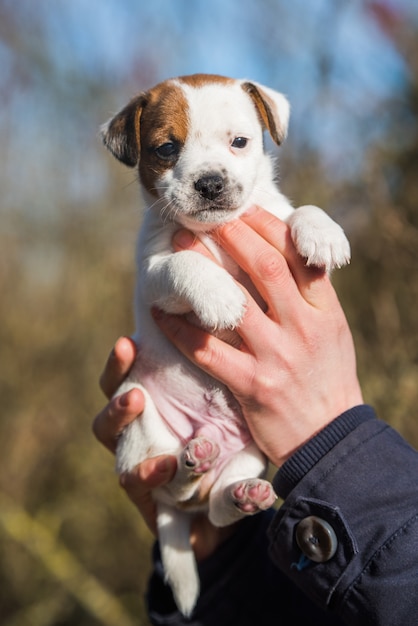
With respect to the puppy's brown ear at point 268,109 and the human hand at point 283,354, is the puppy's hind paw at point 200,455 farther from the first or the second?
the puppy's brown ear at point 268,109

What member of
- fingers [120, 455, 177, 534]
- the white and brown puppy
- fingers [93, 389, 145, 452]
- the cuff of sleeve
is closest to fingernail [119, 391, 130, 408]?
fingers [93, 389, 145, 452]

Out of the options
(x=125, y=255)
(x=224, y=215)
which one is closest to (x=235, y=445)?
(x=224, y=215)

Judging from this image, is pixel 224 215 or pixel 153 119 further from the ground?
pixel 153 119

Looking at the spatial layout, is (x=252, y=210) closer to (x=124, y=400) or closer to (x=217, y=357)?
(x=217, y=357)

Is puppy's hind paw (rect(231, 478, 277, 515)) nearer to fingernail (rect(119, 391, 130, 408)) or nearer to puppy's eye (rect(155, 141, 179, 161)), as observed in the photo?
fingernail (rect(119, 391, 130, 408))

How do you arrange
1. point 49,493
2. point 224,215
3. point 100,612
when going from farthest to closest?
point 49,493 < point 100,612 < point 224,215

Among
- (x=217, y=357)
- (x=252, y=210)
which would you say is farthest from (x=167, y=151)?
(x=217, y=357)

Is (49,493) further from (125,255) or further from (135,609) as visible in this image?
(125,255)
